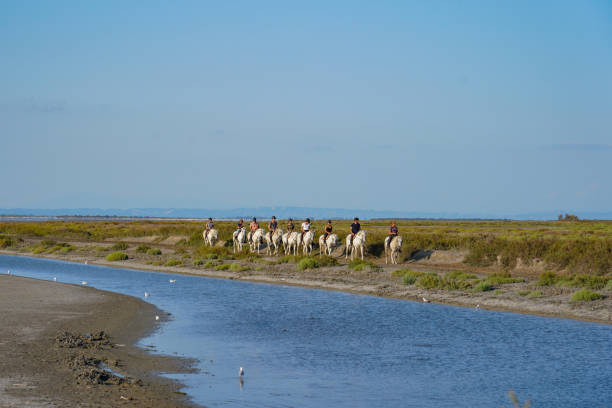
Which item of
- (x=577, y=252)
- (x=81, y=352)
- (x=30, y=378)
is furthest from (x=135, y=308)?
(x=577, y=252)

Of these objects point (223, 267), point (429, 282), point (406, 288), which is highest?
point (429, 282)

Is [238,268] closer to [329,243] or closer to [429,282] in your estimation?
[329,243]

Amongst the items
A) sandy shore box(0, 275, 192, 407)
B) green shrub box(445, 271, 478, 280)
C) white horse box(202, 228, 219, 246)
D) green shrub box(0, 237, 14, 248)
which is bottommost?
green shrub box(0, 237, 14, 248)

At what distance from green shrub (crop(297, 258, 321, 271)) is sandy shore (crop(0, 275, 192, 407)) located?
1316 centimetres

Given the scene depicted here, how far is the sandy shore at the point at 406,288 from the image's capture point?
75.0 ft

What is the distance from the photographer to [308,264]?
122ft

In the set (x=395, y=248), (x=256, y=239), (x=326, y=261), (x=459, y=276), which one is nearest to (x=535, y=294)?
(x=459, y=276)

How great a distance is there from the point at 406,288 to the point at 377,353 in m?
12.9

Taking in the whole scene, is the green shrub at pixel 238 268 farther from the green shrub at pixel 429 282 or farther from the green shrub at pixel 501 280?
the green shrub at pixel 501 280

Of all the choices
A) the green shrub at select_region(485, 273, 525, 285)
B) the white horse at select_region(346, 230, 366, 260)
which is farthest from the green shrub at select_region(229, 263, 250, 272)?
the green shrub at select_region(485, 273, 525, 285)

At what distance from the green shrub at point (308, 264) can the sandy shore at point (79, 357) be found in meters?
13.2

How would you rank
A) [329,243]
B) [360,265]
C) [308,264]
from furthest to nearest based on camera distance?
[329,243] → [308,264] → [360,265]

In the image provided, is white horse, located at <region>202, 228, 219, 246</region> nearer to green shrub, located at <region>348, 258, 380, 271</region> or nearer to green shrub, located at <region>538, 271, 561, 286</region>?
green shrub, located at <region>348, 258, 380, 271</region>

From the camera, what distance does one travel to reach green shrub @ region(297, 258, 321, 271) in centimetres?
3700
